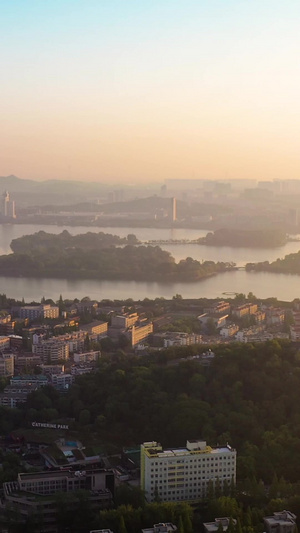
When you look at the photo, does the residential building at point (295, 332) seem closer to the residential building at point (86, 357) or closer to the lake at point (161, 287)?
the residential building at point (86, 357)

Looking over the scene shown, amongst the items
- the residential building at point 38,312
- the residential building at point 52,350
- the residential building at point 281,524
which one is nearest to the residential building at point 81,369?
the residential building at point 52,350

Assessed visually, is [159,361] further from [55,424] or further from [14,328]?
[14,328]

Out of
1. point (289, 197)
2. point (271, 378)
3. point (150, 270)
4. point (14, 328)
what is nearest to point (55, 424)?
point (271, 378)

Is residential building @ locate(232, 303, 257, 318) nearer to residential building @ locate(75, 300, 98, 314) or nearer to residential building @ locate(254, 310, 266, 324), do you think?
residential building @ locate(254, 310, 266, 324)

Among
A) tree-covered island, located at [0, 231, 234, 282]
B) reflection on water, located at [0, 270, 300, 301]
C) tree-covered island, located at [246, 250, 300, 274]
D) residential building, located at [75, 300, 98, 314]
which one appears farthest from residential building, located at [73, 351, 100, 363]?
tree-covered island, located at [246, 250, 300, 274]

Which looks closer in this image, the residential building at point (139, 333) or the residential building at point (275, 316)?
the residential building at point (139, 333)
